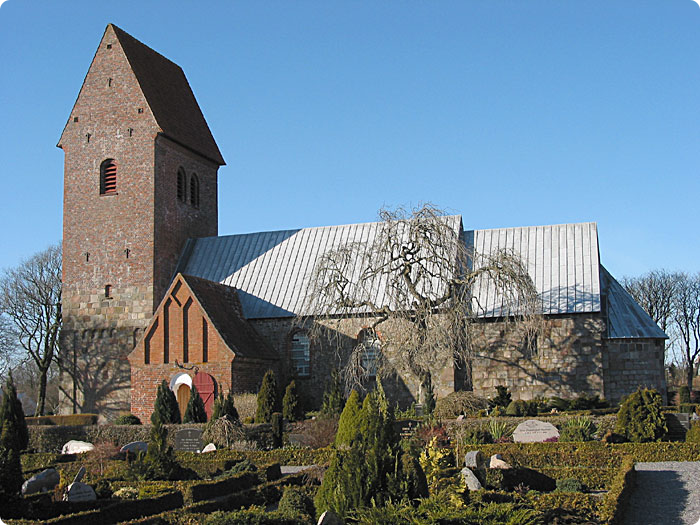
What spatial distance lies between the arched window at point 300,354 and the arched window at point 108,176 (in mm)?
8719

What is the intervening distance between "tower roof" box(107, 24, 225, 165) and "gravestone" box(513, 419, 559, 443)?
16.9 m

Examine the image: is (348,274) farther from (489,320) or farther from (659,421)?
(659,421)

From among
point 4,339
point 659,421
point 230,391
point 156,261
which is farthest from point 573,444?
point 4,339

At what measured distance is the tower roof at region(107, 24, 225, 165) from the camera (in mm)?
A: 29297

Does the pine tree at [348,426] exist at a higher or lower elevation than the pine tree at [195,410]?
higher

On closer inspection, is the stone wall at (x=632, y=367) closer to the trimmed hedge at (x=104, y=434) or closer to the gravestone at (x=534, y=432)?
the gravestone at (x=534, y=432)

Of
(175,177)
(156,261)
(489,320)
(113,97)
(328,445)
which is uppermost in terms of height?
(113,97)

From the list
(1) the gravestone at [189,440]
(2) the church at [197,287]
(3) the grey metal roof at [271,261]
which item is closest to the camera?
(1) the gravestone at [189,440]

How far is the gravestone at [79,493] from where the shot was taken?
11.5m

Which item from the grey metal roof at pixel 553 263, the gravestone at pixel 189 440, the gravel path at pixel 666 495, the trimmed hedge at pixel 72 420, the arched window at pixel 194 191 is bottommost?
the trimmed hedge at pixel 72 420

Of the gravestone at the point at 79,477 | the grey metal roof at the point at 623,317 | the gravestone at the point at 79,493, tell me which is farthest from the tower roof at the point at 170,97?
the gravestone at the point at 79,493

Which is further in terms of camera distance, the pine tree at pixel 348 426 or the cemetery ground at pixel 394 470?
the pine tree at pixel 348 426

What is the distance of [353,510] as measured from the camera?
331 inches

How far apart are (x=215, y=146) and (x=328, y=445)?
17.3 m
